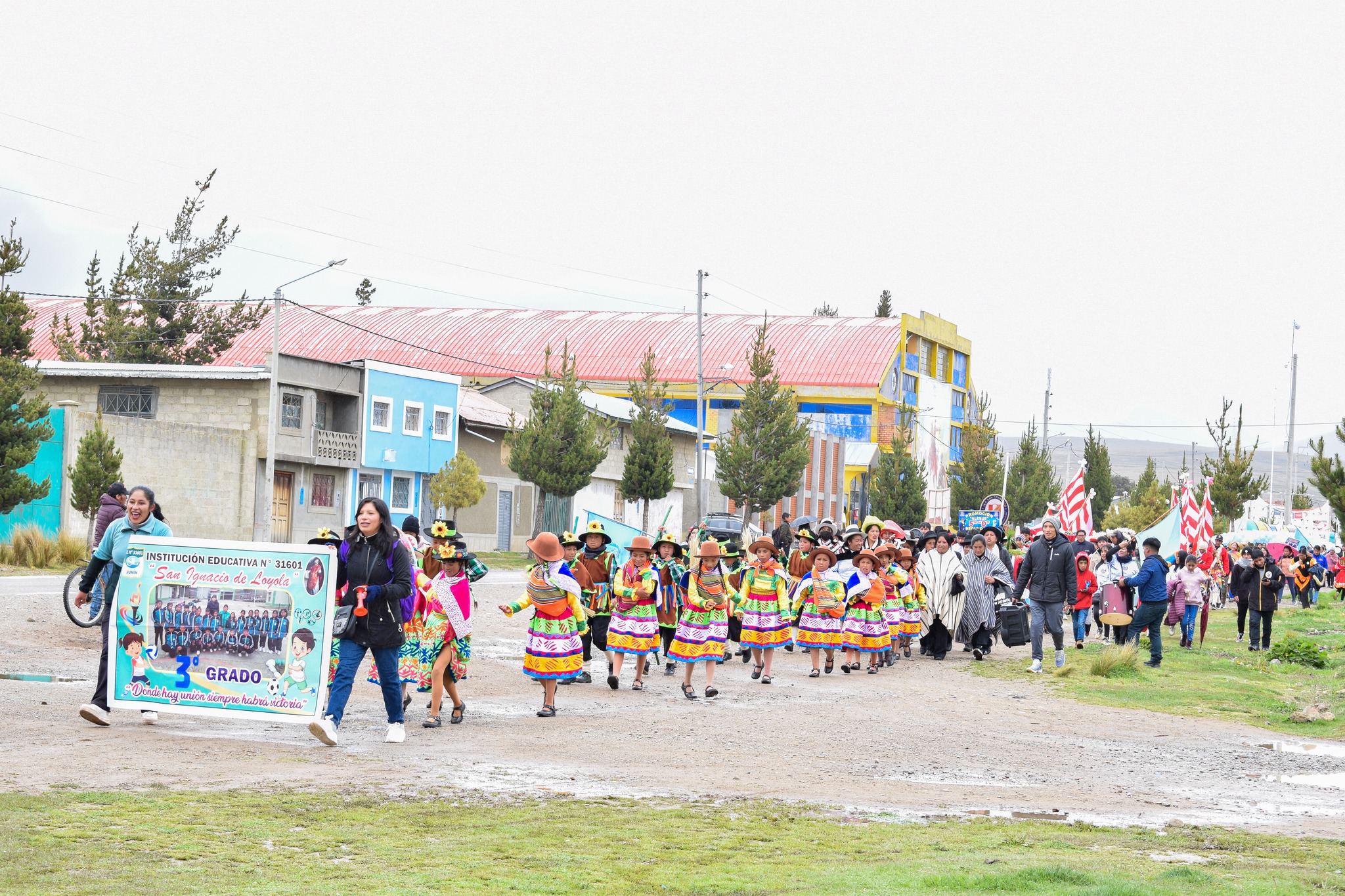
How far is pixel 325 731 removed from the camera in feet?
34.5

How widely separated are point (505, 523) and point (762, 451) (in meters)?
10.2

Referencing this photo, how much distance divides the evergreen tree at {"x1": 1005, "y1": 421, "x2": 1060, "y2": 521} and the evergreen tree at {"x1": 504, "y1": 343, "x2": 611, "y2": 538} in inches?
1491

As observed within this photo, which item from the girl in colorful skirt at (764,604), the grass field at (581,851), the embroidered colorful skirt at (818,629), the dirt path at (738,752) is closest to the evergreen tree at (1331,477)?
the dirt path at (738,752)

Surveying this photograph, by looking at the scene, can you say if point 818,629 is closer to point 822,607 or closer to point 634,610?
point 822,607

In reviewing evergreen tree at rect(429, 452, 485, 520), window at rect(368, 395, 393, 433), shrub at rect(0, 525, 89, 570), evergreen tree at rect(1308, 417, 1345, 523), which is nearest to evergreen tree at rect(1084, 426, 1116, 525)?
evergreen tree at rect(429, 452, 485, 520)

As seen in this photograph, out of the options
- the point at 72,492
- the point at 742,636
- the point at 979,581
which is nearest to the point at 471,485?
the point at 72,492

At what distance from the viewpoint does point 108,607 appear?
11.4 meters

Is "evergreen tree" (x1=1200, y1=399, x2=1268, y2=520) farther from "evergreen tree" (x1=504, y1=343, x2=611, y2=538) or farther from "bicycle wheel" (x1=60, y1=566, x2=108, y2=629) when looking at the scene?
"bicycle wheel" (x1=60, y1=566, x2=108, y2=629)

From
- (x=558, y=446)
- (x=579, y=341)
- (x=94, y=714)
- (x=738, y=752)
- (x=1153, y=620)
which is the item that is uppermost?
(x=579, y=341)

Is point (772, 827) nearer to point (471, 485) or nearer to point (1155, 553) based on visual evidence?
point (1155, 553)

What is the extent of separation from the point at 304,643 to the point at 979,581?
13500mm

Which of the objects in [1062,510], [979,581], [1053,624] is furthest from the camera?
[1062,510]

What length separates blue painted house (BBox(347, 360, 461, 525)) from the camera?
4881 cm

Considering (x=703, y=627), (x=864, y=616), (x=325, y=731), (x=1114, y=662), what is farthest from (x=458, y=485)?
(x=325, y=731)
